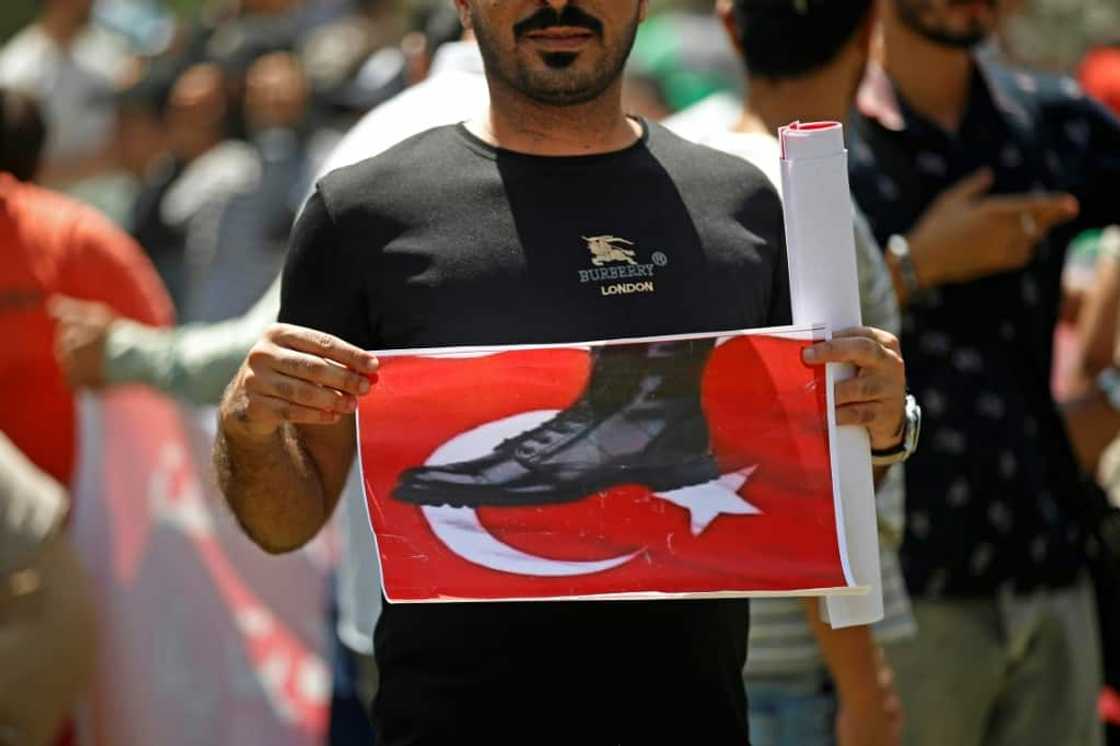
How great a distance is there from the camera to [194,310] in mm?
9062

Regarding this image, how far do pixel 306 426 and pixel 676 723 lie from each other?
27.2 inches

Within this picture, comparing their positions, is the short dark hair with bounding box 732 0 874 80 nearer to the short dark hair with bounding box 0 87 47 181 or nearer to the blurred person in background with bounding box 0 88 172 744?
the blurred person in background with bounding box 0 88 172 744

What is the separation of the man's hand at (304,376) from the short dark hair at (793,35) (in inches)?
59.8

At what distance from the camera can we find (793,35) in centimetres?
416

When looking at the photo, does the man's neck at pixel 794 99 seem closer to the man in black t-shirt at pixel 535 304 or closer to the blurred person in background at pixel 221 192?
the man in black t-shirt at pixel 535 304

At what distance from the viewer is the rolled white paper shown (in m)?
2.87

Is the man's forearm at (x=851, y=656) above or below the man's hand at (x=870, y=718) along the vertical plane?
above

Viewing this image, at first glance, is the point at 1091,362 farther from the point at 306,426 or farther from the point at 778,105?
the point at 306,426

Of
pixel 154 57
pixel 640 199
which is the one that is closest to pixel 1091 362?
pixel 640 199

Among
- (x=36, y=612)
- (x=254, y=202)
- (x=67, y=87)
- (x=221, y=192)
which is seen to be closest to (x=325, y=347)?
(x=36, y=612)

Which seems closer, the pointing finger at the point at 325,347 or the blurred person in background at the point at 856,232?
the pointing finger at the point at 325,347

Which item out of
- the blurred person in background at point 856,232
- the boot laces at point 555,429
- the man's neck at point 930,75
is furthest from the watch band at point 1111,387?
the boot laces at point 555,429

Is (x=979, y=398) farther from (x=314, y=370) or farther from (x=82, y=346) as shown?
(x=82, y=346)

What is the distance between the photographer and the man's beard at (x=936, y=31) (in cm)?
487
